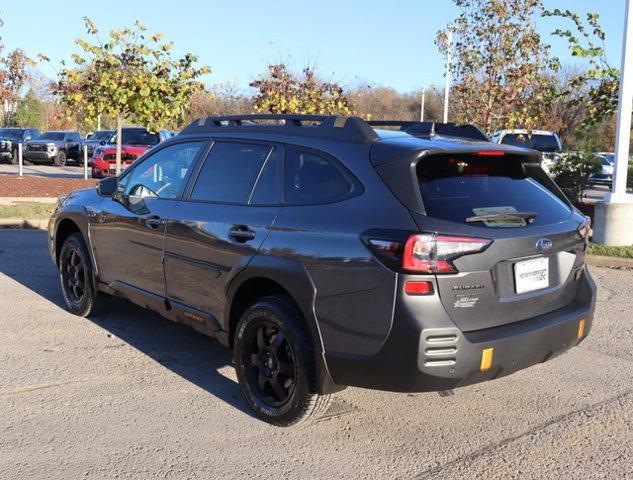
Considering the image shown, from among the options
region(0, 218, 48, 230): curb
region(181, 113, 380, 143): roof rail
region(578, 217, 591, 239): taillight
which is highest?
region(181, 113, 380, 143): roof rail

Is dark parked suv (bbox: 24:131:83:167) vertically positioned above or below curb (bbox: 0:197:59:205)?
above

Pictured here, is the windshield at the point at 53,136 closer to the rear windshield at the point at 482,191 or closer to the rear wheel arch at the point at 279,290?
the rear wheel arch at the point at 279,290

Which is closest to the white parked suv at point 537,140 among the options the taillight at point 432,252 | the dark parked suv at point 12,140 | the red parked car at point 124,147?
the red parked car at point 124,147

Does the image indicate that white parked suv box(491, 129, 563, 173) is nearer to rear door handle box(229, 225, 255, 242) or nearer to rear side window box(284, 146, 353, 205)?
rear side window box(284, 146, 353, 205)

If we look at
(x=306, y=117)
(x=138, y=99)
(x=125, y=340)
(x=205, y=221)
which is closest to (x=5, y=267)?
(x=125, y=340)

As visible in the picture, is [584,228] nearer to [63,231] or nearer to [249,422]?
[249,422]

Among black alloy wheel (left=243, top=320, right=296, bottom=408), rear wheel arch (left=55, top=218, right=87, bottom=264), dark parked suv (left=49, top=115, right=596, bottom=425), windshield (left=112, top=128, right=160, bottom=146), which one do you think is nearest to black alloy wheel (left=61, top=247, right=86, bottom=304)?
rear wheel arch (left=55, top=218, right=87, bottom=264)

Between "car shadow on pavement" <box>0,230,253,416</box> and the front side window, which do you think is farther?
the front side window

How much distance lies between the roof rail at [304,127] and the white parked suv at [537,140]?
11.3 m

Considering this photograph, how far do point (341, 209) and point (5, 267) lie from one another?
6079mm

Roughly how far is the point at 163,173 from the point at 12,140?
99.3ft

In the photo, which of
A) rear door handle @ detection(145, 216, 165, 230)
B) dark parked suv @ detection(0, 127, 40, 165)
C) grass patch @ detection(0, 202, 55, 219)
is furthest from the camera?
dark parked suv @ detection(0, 127, 40, 165)

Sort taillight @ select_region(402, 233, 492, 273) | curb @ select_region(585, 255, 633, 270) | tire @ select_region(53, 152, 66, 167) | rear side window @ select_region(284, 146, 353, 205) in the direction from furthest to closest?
tire @ select_region(53, 152, 66, 167) → curb @ select_region(585, 255, 633, 270) → rear side window @ select_region(284, 146, 353, 205) → taillight @ select_region(402, 233, 492, 273)

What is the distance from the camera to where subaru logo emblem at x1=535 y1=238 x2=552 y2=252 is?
3.68m
